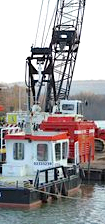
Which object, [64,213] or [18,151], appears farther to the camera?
[18,151]

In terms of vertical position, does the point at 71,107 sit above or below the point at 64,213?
above

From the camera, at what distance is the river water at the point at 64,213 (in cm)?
1786

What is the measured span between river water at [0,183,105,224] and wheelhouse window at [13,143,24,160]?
2.42 metres

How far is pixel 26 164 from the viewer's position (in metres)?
21.4

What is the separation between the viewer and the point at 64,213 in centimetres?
1903

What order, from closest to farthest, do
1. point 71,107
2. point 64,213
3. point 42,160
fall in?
point 64,213 < point 42,160 < point 71,107

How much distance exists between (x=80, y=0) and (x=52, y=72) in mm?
6409

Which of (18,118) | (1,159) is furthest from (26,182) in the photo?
(18,118)

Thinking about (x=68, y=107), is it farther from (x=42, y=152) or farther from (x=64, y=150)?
(x=42, y=152)

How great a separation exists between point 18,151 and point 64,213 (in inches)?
148

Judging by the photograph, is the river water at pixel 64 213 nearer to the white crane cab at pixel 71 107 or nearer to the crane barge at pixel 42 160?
the crane barge at pixel 42 160

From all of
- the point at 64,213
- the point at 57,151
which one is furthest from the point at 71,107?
the point at 64,213

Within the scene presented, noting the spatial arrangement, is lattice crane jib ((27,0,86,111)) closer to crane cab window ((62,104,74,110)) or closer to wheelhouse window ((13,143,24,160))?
crane cab window ((62,104,74,110))

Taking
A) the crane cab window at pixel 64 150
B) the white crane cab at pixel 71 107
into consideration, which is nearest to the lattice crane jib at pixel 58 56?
the white crane cab at pixel 71 107
